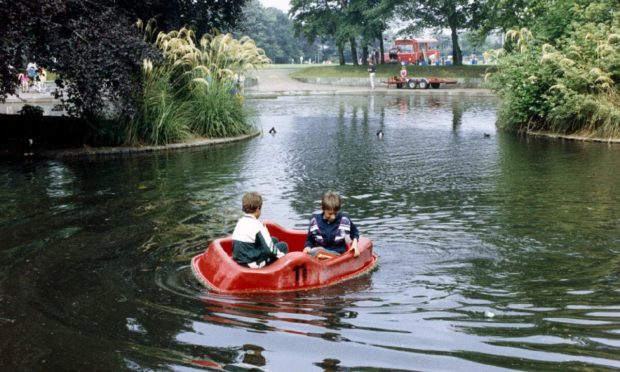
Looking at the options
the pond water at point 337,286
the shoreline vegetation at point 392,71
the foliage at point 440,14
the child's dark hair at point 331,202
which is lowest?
the pond water at point 337,286

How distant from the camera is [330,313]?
297 inches

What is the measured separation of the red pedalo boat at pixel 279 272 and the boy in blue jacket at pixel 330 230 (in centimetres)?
27

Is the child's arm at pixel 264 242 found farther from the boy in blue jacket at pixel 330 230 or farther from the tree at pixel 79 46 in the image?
the tree at pixel 79 46

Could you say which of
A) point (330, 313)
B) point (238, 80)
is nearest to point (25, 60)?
point (238, 80)

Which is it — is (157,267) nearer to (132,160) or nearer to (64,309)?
(64,309)

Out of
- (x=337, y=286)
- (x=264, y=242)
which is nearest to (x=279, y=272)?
(x=264, y=242)

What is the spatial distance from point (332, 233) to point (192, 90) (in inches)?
522

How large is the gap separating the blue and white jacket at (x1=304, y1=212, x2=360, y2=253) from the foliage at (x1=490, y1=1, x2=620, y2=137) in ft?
46.7

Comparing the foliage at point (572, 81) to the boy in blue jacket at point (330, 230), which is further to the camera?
the foliage at point (572, 81)

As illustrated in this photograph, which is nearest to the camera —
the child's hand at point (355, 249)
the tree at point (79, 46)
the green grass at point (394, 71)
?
the child's hand at point (355, 249)

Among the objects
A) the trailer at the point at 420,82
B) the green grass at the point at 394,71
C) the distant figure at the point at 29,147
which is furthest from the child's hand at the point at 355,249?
the green grass at the point at 394,71

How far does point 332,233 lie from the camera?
30.2 feet

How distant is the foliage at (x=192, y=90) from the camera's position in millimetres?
20266

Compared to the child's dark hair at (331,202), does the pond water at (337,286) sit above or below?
below
